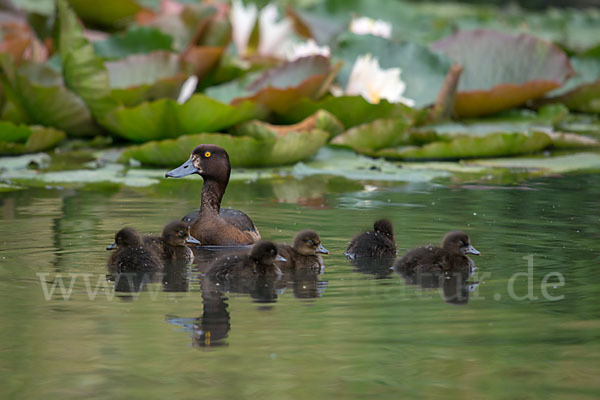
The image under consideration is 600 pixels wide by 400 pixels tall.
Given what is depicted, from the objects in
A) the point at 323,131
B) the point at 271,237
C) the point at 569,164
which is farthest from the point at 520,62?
the point at 271,237

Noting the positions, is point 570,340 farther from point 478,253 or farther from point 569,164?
point 569,164

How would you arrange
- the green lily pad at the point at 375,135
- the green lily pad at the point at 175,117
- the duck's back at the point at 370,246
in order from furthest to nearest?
the green lily pad at the point at 375,135 → the green lily pad at the point at 175,117 → the duck's back at the point at 370,246

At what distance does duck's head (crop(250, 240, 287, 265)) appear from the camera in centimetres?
473

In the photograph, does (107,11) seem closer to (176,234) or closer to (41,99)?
(41,99)

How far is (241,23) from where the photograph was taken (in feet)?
35.4

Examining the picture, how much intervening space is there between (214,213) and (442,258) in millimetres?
1504

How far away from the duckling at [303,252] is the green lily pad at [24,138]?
3917 millimetres

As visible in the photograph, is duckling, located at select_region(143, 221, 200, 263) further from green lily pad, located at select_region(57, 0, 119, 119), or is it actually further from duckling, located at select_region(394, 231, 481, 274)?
green lily pad, located at select_region(57, 0, 119, 119)

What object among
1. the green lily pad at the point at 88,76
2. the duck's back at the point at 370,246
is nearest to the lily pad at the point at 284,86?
the green lily pad at the point at 88,76

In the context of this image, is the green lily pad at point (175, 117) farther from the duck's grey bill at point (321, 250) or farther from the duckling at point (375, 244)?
the duck's grey bill at point (321, 250)

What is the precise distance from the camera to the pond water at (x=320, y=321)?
3209 millimetres

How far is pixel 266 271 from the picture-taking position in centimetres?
479

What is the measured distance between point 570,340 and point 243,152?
15.1 feet

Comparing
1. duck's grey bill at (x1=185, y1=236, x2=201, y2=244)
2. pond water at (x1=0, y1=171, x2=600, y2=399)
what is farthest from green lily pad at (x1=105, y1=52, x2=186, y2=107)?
duck's grey bill at (x1=185, y1=236, x2=201, y2=244)
